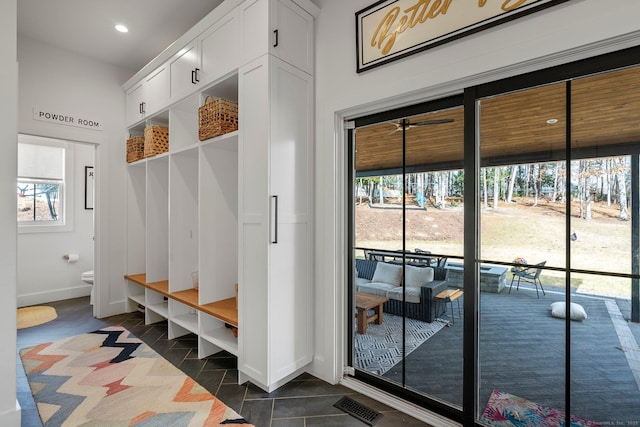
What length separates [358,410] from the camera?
198 cm

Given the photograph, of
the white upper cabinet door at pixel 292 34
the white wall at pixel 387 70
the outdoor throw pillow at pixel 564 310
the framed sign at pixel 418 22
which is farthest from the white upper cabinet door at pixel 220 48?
the outdoor throw pillow at pixel 564 310

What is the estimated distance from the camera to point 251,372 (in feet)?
7.25

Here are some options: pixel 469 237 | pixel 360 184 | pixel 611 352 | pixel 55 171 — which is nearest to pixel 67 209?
pixel 55 171

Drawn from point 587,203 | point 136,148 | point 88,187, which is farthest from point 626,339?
point 88,187

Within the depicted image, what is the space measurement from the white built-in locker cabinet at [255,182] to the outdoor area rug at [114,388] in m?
Answer: 0.34

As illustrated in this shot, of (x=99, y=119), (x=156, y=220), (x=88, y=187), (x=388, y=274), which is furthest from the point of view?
(x=88, y=187)

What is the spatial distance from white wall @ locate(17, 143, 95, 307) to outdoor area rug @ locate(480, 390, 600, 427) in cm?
490

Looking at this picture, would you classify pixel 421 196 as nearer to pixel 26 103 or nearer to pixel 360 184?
pixel 360 184

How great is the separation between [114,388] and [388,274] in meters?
2.13

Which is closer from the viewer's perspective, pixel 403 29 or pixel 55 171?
pixel 403 29

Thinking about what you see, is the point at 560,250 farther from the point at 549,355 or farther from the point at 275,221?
the point at 275,221

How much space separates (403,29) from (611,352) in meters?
1.99

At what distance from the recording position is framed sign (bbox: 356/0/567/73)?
5.12 ft

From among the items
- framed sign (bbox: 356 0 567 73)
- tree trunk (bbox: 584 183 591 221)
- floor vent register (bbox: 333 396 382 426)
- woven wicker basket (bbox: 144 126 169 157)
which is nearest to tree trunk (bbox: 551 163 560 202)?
tree trunk (bbox: 584 183 591 221)
